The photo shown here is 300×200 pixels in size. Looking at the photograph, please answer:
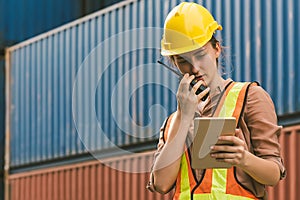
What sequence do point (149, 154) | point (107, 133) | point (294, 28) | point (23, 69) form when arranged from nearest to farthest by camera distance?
point (294, 28)
point (149, 154)
point (107, 133)
point (23, 69)

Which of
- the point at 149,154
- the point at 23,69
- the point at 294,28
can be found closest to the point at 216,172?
the point at 294,28

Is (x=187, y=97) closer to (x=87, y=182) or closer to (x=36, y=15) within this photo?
(x=87, y=182)

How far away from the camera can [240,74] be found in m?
13.0

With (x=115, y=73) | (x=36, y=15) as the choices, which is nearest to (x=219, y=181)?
(x=115, y=73)

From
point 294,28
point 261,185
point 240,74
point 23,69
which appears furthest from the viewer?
point 23,69

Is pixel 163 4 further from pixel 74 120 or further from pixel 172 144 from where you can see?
pixel 172 144

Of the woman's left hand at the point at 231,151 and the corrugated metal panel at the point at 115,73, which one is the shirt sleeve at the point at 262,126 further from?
the corrugated metal panel at the point at 115,73

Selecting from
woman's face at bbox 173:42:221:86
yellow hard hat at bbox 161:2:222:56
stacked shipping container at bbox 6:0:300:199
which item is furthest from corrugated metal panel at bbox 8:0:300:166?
woman's face at bbox 173:42:221:86

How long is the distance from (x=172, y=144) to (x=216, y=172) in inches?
9.9

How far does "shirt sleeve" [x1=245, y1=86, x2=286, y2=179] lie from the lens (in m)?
5.07

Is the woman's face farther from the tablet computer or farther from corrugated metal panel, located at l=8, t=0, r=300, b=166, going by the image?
corrugated metal panel, located at l=8, t=0, r=300, b=166

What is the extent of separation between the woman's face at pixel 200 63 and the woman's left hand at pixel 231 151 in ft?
1.39

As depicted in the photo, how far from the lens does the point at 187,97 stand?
5059 mm

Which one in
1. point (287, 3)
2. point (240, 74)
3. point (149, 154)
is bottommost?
point (149, 154)
